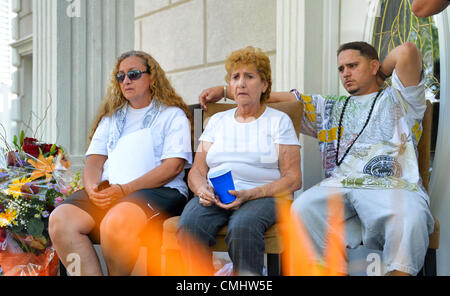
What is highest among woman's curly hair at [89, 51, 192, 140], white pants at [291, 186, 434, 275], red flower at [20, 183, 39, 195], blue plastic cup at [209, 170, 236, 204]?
woman's curly hair at [89, 51, 192, 140]

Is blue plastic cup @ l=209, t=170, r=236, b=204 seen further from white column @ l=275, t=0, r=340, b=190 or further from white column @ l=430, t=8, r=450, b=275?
white column @ l=430, t=8, r=450, b=275

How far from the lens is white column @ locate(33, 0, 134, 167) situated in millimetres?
3578

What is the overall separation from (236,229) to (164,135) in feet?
2.63

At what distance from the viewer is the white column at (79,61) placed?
3.58 metres

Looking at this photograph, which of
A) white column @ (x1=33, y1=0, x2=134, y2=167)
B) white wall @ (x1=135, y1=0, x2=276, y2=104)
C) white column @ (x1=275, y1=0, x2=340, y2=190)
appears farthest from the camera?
white column @ (x1=33, y1=0, x2=134, y2=167)

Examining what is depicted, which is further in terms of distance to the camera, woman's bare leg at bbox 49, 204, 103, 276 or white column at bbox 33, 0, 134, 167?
white column at bbox 33, 0, 134, 167

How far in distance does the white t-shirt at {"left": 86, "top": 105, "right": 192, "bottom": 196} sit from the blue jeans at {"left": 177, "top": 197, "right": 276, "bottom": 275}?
0.39 meters

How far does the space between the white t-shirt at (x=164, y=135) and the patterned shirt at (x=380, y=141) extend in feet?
2.45

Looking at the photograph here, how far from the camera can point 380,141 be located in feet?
6.63

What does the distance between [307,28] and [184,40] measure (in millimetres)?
1423

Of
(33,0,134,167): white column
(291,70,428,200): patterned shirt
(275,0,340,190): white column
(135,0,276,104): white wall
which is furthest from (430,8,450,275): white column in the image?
(33,0,134,167): white column

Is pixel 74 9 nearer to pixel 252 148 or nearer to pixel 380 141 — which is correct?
pixel 252 148

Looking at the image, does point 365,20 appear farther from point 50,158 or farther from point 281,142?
point 50,158

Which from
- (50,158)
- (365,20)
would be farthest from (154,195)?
(365,20)
